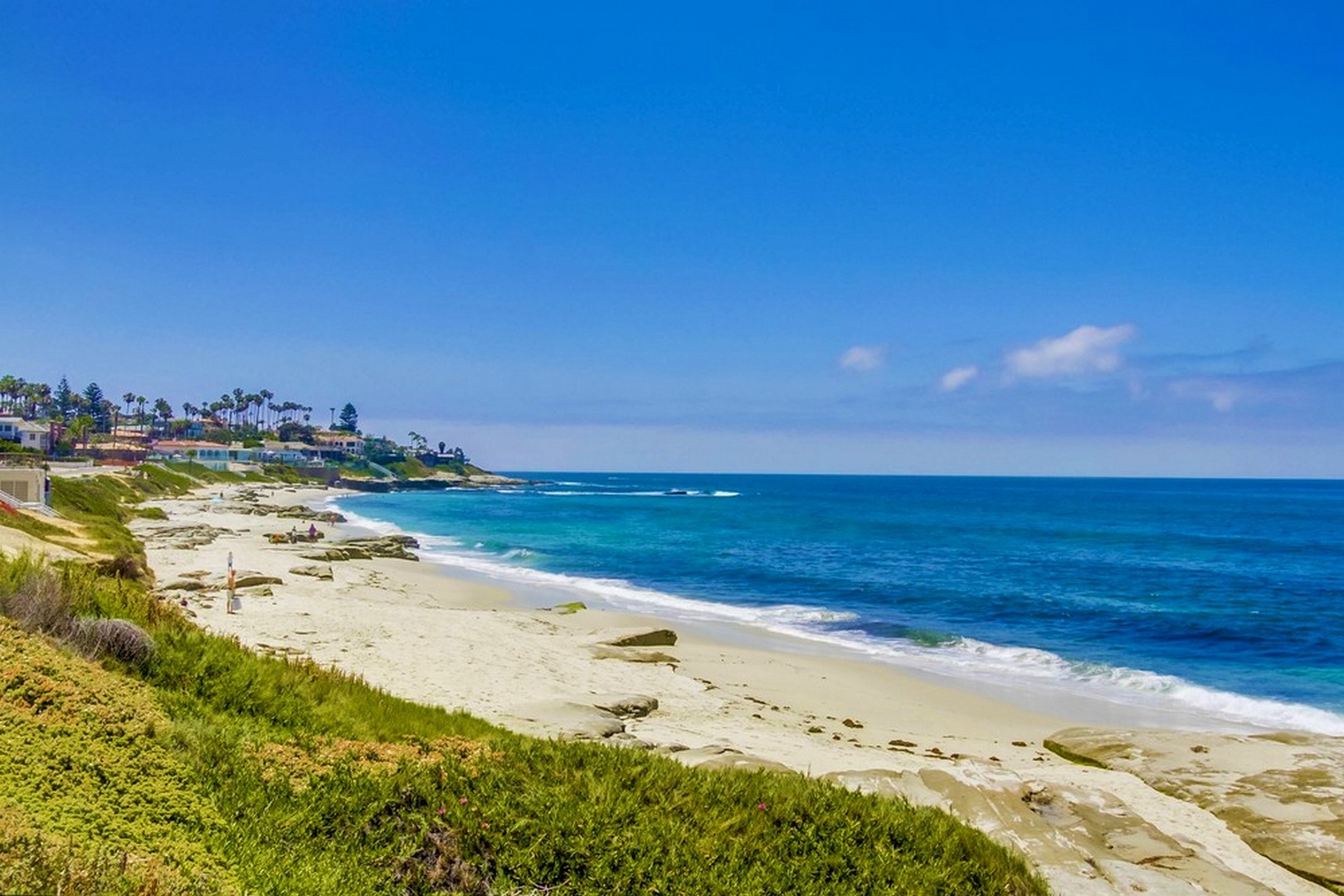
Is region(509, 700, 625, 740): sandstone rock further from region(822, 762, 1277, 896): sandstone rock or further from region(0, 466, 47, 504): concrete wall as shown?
region(0, 466, 47, 504): concrete wall

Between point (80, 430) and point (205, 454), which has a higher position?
point (80, 430)

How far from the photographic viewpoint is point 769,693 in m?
19.8

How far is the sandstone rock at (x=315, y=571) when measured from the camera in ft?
109

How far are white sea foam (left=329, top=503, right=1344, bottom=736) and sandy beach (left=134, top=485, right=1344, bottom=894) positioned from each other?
2.02m

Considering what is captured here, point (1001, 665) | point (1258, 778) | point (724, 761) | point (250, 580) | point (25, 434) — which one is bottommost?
point (1001, 665)

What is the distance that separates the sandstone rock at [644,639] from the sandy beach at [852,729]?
0.09 meters

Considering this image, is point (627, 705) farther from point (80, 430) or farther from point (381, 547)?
point (80, 430)

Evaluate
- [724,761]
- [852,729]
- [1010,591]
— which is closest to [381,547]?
[1010,591]

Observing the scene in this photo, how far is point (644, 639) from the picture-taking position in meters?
24.7

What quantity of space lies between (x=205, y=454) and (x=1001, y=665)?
15914cm

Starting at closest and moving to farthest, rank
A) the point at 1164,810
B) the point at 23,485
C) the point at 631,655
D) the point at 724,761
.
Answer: the point at 724,761
the point at 1164,810
the point at 631,655
the point at 23,485

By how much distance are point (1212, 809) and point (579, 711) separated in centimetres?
955

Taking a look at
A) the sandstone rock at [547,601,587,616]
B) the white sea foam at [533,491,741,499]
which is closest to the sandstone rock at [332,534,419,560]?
the sandstone rock at [547,601,587,616]

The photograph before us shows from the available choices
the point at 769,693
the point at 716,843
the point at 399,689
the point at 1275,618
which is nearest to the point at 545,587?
the point at 769,693
